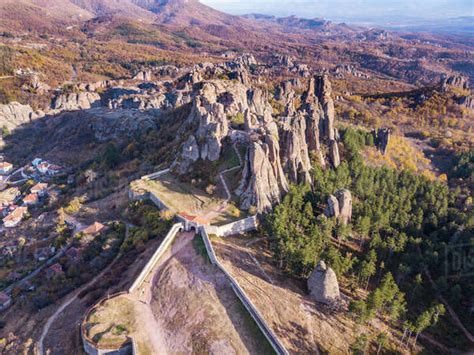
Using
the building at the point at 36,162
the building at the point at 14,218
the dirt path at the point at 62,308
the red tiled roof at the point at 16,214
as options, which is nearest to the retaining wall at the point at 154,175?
the dirt path at the point at 62,308

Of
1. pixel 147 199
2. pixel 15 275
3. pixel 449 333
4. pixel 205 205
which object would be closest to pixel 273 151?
pixel 205 205

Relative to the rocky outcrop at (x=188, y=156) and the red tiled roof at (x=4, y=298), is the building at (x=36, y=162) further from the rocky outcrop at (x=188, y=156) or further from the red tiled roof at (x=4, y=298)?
the red tiled roof at (x=4, y=298)

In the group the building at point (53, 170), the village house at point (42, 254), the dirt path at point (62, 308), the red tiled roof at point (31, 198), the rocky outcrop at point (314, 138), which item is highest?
the rocky outcrop at point (314, 138)

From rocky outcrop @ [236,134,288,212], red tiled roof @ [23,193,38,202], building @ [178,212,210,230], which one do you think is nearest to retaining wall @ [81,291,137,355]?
building @ [178,212,210,230]

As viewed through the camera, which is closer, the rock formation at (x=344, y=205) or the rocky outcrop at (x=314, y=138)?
the rock formation at (x=344, y=205)

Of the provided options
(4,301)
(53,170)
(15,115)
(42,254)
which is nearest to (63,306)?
(4,301)

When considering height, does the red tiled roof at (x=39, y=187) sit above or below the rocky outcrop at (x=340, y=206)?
below

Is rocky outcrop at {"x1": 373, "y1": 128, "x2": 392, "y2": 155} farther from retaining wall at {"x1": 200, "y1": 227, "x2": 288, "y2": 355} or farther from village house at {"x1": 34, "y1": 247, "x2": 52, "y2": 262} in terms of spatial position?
village house at {"x1": 34, "y1": 247, "x2": 52, "y2": 262}
